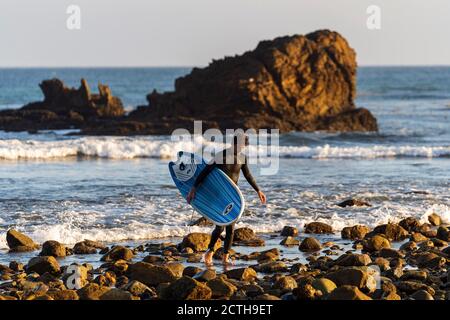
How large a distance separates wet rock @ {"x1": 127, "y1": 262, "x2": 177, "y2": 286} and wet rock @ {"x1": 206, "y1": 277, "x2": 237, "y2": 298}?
74 centimetres

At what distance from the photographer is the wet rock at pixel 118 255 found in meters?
11.5

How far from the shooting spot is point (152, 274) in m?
A: 9.89

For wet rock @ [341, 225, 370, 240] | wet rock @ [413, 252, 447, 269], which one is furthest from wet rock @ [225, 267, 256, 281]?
wet rock @ [341, 225, 370, 240]

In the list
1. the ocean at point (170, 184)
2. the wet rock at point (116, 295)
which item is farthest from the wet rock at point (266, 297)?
the ocean at point (170, 184)

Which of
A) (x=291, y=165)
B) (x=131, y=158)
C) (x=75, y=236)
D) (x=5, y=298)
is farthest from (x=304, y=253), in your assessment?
(x=131, y=158)

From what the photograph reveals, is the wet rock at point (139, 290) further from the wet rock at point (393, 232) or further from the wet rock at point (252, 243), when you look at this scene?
the wet rock at point (393, 232)

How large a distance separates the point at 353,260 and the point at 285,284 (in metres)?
1.69

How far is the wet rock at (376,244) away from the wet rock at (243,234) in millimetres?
1798

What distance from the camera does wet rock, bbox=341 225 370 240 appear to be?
43.7 feet

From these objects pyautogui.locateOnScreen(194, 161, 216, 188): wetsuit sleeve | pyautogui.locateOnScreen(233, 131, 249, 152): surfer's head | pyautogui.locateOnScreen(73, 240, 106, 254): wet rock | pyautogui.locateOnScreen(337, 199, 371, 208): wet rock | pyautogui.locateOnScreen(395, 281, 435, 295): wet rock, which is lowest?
pyautogui.locateOnScreen(337, 199, 371, 208): wet rock

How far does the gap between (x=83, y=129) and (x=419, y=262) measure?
1016 inches

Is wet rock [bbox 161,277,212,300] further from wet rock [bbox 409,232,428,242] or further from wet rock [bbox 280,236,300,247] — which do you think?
wet rock [bbox 409,232,428,242]

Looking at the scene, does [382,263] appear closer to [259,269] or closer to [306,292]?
[259,269]
